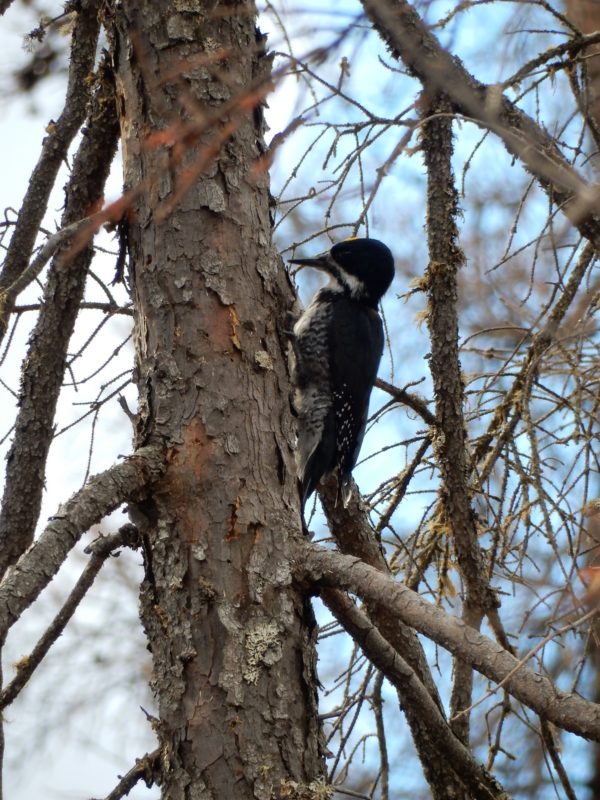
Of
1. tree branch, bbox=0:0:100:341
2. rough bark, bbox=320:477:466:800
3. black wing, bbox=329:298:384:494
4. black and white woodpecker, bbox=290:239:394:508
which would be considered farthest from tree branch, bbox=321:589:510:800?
black wing, bbox=329:298:384:494

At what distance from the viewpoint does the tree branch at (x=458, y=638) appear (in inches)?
69.0

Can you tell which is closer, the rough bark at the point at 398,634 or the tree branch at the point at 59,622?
the tree branch at the point at 59,622

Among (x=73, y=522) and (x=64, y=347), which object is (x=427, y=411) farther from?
(x=73, y=522)

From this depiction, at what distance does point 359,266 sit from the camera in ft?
15.6

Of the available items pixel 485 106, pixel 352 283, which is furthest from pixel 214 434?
pixel 352 283

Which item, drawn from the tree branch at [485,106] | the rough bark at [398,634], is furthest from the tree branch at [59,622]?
the tree branch at [485,106]

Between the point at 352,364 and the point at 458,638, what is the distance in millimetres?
2686

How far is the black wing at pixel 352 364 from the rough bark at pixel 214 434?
1.66 meters

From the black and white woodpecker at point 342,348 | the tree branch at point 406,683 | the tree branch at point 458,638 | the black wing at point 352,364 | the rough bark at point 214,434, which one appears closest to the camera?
the tree branch at point 458,638

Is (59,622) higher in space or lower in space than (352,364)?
lower

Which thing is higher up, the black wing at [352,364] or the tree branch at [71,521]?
the black wing at [352,364]

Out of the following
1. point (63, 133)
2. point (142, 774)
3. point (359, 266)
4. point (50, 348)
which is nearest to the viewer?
point (142, 774)

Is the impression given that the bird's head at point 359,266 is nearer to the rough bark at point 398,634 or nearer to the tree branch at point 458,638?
the rough bark at point 398,634

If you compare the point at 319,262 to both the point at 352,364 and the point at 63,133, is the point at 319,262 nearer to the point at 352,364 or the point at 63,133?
the point at 352,364
